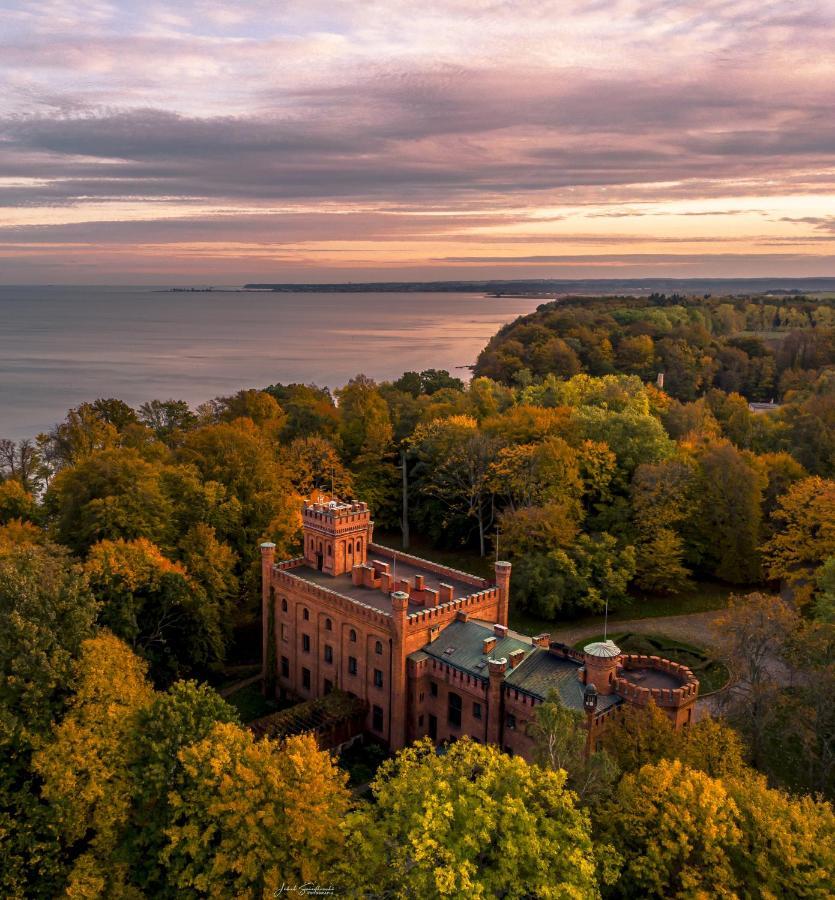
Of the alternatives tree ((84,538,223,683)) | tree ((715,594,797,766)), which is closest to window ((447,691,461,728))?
tree ((715,594,797,766))

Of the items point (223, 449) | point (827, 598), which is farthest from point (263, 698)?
point (827, 598)

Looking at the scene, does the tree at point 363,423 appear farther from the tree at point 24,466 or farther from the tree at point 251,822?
the tree at point 251,822

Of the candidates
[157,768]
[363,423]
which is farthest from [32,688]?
[363,423]

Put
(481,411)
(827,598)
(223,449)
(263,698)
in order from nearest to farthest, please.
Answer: (827,598) → (263,698) → (223,449) → (481,411)

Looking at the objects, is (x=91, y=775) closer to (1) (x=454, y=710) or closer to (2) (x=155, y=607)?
(2) (x=155, y=607)

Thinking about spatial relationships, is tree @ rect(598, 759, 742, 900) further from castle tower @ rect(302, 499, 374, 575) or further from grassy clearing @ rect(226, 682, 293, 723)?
grassy clearing @ rect(226, 682, 293, 723)

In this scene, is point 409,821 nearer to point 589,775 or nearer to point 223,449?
point 589,775

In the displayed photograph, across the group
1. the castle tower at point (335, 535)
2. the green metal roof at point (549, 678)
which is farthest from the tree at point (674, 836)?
the castle tower at point (335, 535)
